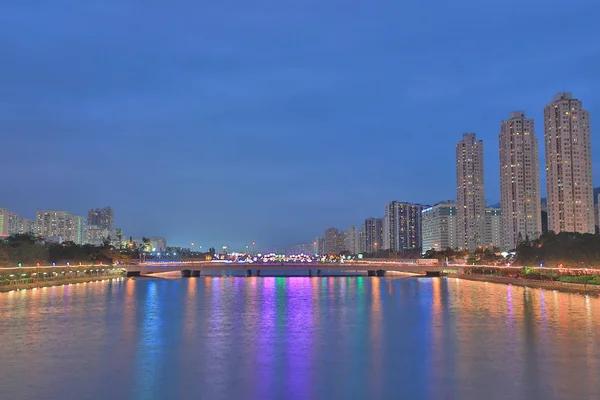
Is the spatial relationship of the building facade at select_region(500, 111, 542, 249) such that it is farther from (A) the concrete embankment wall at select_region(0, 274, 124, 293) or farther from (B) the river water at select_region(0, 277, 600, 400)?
(B) the river water at select_region(0, 277, 600, 400)

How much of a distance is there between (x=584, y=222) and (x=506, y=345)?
146415mm

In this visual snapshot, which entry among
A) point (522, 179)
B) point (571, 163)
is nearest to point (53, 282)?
point (571, 163)

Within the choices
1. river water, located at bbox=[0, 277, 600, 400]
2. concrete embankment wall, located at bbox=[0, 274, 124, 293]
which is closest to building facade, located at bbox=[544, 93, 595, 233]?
concrete embankment wall, located at bbox=[0, 274, 124, 293]

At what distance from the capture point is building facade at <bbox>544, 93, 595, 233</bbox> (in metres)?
155

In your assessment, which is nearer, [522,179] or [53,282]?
[53,282]

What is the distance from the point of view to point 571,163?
157 m

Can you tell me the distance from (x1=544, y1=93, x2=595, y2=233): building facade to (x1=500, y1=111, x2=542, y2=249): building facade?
26.0 metres

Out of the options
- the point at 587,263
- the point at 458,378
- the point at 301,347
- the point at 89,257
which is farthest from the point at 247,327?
the point at 89,257

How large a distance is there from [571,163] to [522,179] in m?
29.2

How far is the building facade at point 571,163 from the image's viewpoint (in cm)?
15538

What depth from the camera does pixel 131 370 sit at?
2102 centimetres

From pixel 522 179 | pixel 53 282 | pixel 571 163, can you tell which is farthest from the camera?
pixel 522 179

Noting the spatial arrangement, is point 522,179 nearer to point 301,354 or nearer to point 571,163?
point 571,163

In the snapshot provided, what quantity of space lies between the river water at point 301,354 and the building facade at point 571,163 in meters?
125
